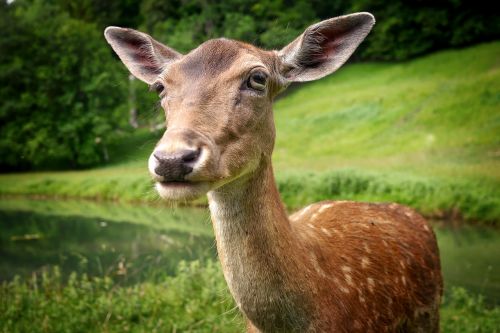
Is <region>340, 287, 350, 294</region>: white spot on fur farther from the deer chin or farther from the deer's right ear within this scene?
the deer's right ear

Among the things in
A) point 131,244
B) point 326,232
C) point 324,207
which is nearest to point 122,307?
point 324,207

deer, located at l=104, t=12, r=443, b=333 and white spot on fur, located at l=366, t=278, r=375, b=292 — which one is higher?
deer, located at l=104, t=12, r=443, b=333

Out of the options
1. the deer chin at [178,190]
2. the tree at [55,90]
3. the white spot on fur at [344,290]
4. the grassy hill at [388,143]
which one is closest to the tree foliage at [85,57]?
the tree at [55,90]

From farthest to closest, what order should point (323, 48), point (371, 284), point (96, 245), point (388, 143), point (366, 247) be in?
point (388, 143) → point (96, 245) → point (366, 247) → point (371, 284) → point (323, 48)

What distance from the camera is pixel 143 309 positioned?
25.9 feet

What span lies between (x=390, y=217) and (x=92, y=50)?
1564 inches

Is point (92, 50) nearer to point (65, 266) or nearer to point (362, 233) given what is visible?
point (65, 266)

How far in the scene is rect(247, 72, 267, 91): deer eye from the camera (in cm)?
378

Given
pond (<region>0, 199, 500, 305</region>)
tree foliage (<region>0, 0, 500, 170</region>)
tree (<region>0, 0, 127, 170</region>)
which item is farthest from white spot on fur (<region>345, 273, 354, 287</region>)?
tree (<region>0, 0, 127, 170</region>)

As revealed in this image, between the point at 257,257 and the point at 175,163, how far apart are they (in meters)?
1.09

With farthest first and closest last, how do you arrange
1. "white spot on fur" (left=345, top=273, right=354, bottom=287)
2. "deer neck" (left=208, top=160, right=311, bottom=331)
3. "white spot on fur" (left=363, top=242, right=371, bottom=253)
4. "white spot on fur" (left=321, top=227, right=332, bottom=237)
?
"white spot on fur" (left=363, top=242, right=371, bottom=253)
"white spot on fur" (left=321, top=227, right=332, bottom=237)
"white spot on fur" (left=345, top=273, right=354, bottom=287)
"deer neck" (left=208, top=160, right=311, bottom=331)

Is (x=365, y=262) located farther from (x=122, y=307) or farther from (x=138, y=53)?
(x=122, y=307)

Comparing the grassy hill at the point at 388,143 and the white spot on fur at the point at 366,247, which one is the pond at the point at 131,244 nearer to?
the grassy hill at the point at 388,143

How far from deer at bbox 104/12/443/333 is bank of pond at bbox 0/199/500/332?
0.59 metres
